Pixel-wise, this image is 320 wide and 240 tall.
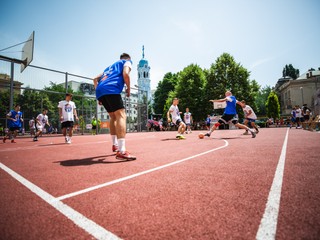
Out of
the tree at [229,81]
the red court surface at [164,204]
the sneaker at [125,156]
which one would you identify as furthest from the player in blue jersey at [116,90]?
the tree at [229,81]

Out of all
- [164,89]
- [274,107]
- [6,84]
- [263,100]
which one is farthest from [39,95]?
[263,100]

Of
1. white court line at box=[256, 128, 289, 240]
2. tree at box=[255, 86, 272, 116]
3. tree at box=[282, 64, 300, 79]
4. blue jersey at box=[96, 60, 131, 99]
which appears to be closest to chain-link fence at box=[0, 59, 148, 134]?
blue jersey at box=[96, 60, 131, 99]

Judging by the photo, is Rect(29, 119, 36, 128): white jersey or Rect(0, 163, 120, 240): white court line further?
Rect(29, 119, 36, 128): white jersey

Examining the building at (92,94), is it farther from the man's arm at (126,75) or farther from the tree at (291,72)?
the tree at (291,72)

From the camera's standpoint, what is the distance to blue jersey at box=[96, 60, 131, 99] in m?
3.97

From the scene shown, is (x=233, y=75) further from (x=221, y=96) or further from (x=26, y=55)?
(x=26, y=55)

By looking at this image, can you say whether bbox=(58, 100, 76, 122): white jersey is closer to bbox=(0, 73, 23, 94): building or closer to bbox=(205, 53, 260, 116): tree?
bbox=(0, 73, 23, 94): building

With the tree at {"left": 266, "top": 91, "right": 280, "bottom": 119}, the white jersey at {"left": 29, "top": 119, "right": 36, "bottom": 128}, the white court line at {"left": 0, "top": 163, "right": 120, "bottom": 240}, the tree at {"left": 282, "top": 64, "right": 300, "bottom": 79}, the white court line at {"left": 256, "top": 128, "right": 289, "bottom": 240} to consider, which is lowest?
the white court line at {"left": 0, "top": 163, "right": 120, "bottom": 240}

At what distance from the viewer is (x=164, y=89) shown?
55.1 m

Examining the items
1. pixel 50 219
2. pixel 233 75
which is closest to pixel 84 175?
pixel 50 219

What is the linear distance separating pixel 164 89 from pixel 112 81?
51762mm

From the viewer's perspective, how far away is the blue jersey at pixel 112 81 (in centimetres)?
397

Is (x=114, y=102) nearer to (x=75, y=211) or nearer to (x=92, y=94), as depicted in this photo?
(x=75, y=211)

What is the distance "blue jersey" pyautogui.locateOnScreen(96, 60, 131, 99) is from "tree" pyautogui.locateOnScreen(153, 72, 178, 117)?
50120 millimetres
